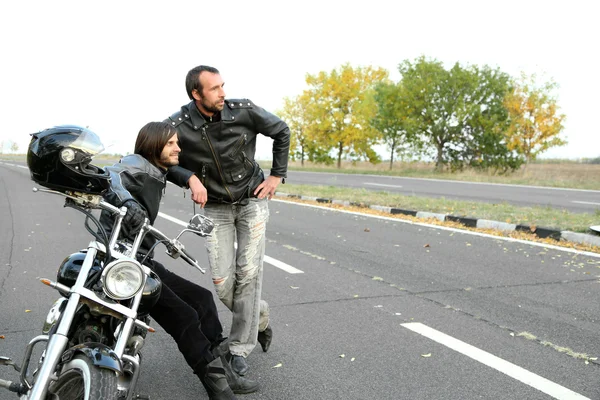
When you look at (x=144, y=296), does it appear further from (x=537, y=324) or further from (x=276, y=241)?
(x=276, y=241)

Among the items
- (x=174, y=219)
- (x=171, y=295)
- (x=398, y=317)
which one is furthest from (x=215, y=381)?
(x=174, y=219)

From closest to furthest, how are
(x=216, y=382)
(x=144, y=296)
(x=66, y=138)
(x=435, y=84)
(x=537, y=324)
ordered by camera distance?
1. (x=66, y=138)
2. (x=144, y=296)
3. (x=216, y=382)
4. (x=537, y=324)
5. (x=435, y=84)

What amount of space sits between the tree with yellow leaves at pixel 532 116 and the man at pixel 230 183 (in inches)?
1453

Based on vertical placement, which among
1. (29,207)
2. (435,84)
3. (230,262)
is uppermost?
(435,84)

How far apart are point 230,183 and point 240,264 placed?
0.52 meters

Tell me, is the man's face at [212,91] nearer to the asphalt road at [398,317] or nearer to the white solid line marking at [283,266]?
the asphalt road at [398,317]

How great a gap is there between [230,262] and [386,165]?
43.0 meters

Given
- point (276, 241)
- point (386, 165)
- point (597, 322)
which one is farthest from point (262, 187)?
point (386, 165)

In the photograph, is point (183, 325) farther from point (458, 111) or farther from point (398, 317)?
point (458, 111)

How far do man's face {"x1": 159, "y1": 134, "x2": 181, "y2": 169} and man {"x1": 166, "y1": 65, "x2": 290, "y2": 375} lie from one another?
0.30 meters

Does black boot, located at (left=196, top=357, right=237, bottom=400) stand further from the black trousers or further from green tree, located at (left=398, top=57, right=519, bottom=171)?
green tree, located at (left=398, top=57, right=519, bottom=171)

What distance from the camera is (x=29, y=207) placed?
13938 mm

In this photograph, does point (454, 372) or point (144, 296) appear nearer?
point (144, 296)

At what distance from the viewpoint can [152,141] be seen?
3.39 meters
